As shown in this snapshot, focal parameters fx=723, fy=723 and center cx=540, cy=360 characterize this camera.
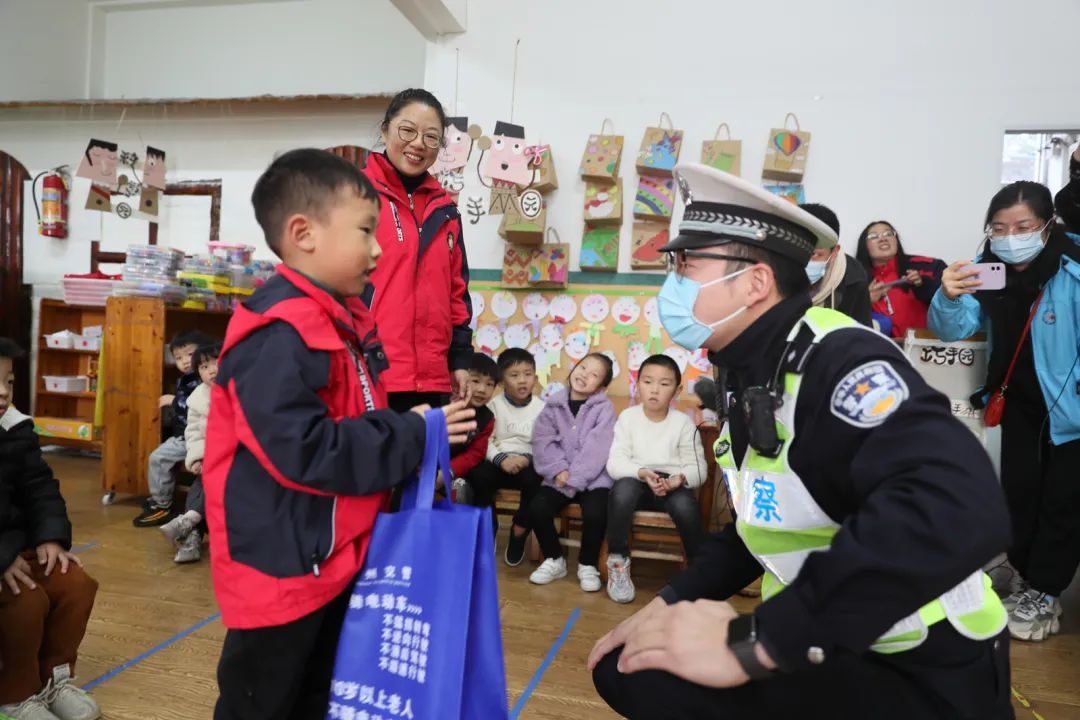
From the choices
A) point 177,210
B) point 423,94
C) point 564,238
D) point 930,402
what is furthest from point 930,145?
point 177,210

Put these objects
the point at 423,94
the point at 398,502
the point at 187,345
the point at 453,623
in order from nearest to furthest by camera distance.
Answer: the point at 453,623 < the point at 398,502 < the point at 423,94 < the point at 187,345

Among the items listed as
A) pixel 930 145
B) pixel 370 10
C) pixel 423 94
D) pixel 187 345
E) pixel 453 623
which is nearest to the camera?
pixel 453 623

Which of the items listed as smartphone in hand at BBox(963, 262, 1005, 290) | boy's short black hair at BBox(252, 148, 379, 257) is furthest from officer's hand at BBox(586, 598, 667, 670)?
smartphone in hand at BBox(963, 262, 1005, 290)

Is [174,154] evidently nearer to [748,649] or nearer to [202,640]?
[202,640]

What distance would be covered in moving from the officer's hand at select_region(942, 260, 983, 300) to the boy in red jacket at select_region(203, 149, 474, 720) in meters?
2.25

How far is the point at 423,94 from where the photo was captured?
212 cm

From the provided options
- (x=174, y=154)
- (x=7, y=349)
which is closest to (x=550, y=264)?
(x=7, y=349)

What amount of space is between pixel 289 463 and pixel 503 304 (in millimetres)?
3028

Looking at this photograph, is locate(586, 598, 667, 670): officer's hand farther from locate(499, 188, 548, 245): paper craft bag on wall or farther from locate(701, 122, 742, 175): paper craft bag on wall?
locate(701, 122, 742, 175): paper craft bag on wall

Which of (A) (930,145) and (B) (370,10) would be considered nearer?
(A) (930,145)

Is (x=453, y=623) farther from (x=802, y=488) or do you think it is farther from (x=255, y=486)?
(x=802, y=488)

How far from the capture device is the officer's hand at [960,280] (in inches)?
105

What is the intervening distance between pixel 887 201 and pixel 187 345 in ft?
12.1

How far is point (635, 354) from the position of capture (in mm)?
3879
